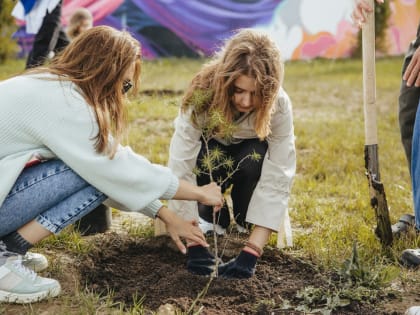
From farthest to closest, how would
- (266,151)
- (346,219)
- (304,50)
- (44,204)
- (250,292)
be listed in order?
(304,50) < (346,219) < (266,151) < (250,292) < (44,204)

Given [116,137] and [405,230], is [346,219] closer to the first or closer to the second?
[405,230]

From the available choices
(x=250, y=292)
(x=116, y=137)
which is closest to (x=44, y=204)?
(x=116, y=137)

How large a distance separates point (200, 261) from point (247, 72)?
84 cm

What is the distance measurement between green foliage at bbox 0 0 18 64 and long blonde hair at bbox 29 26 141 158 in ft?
23.8

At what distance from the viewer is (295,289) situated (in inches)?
103

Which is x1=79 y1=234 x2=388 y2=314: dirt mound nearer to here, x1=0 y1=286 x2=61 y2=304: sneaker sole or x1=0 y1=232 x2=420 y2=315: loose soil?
x1=0 y1=232 x2=420 y2=315: loose soil

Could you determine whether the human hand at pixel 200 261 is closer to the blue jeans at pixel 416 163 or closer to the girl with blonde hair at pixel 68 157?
the girl with blonde hair at pixel 68 157

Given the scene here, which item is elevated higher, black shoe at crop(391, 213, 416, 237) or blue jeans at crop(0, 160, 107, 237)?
blue jeans at crop(0, 160, 107, 237)

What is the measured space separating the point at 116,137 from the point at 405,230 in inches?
62.0

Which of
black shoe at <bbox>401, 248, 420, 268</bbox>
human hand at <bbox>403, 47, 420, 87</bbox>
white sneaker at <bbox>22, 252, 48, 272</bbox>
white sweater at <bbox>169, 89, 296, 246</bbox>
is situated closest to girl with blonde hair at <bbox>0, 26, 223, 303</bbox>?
white sneaker at <bbox>22, 252, 48, 272</bbox>

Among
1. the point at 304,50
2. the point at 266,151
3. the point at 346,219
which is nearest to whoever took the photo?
the point at 266,151

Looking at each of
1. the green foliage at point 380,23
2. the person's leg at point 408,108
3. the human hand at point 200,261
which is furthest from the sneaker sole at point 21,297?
the green foliage at point 380,23

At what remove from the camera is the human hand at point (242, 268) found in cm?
273

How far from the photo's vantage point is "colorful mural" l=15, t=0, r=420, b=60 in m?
10.7
